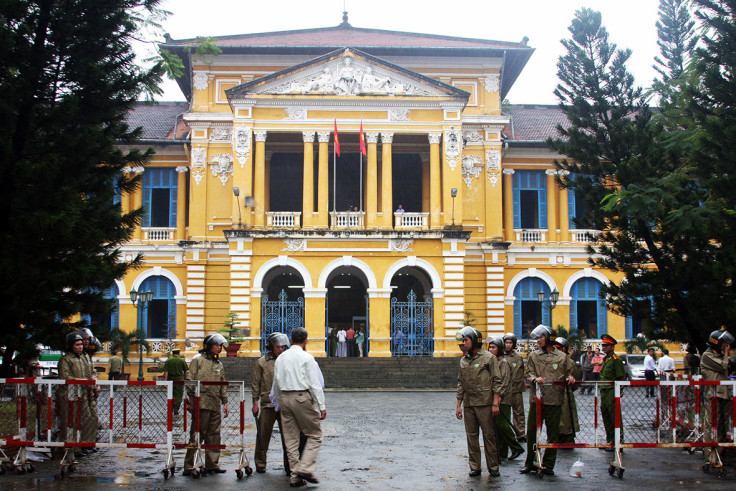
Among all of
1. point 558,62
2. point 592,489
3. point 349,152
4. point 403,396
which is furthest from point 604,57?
point 592,489

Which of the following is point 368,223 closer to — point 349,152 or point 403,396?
point 349,152

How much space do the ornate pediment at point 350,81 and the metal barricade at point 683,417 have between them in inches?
729

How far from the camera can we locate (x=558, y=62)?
22.9 metres

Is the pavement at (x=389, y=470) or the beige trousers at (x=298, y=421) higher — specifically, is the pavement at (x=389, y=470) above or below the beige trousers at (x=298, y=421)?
below

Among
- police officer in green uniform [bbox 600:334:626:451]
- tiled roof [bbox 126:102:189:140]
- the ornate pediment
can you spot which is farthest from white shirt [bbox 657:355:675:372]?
tiled roof [bbox 126:102:189:140]

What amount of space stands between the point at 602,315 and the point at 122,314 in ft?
62.5

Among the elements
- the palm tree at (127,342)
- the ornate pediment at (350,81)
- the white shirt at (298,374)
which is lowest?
the palm tree at (127,342)

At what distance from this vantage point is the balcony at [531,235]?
3322 centimetres

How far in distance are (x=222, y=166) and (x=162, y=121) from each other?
575cm

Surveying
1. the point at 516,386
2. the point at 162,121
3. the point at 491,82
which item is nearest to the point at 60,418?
the point at 516,386

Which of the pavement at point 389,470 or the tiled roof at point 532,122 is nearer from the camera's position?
the pavement at point 389,470

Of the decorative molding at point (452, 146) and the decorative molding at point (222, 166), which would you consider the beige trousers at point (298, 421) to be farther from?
the decorative molding at point (222, 166)

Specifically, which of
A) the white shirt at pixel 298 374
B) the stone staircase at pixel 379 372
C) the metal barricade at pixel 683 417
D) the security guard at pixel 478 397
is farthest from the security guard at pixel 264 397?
the stone staircase at pixel 379 372

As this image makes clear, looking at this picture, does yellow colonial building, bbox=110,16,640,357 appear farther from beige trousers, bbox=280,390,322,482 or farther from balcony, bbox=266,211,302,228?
beige trousers, bbox=280,390,322,482
